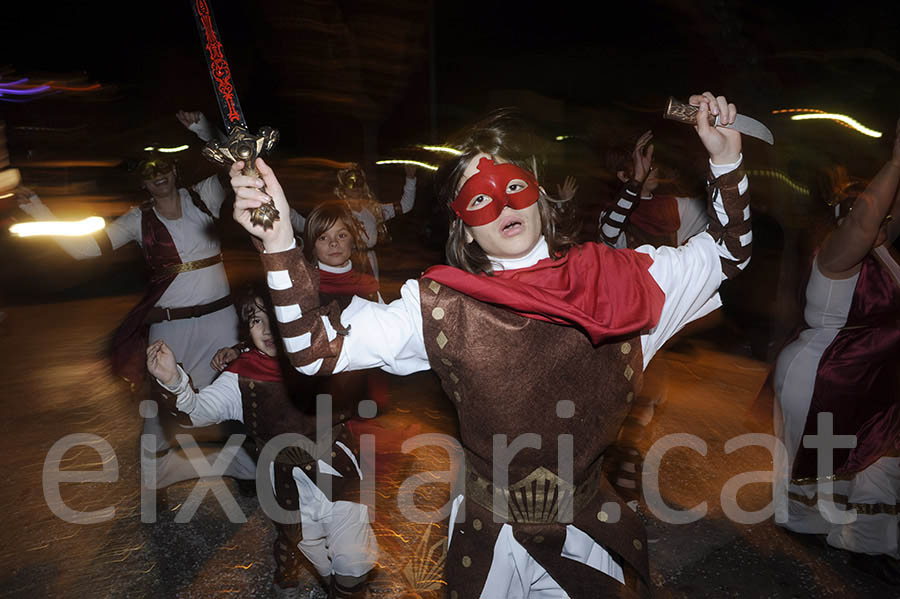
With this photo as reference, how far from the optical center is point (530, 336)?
1.85 metres

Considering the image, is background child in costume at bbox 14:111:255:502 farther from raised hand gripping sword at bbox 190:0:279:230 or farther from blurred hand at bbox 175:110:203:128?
raised hand gripping sword at bbox 190:0:279:230

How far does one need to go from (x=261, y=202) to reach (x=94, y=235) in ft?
10.6

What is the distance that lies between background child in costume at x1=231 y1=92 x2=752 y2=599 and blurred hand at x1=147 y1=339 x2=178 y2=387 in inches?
49.4

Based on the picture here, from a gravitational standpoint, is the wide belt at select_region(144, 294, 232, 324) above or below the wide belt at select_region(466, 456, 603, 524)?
below

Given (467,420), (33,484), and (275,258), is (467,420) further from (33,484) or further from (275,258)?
(33,484)

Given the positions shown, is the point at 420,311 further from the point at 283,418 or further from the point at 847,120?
the point at 847,120

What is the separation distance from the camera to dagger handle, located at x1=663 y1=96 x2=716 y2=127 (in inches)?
74.7

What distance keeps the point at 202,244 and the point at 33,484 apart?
2097 millimetres

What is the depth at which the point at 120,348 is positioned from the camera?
4.30 m

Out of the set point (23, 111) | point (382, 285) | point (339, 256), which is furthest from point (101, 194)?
point (339, 256)

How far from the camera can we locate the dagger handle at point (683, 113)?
1.90 meters

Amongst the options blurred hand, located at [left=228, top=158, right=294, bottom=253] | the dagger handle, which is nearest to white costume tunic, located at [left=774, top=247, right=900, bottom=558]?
the dagger handle

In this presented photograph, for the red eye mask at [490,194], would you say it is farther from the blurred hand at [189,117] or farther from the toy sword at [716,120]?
the blurred hand at [189,117]

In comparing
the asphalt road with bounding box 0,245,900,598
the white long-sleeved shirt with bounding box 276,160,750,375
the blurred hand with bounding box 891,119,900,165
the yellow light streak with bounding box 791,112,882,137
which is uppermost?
the blurred hand with bounding box 891,119,900,165
